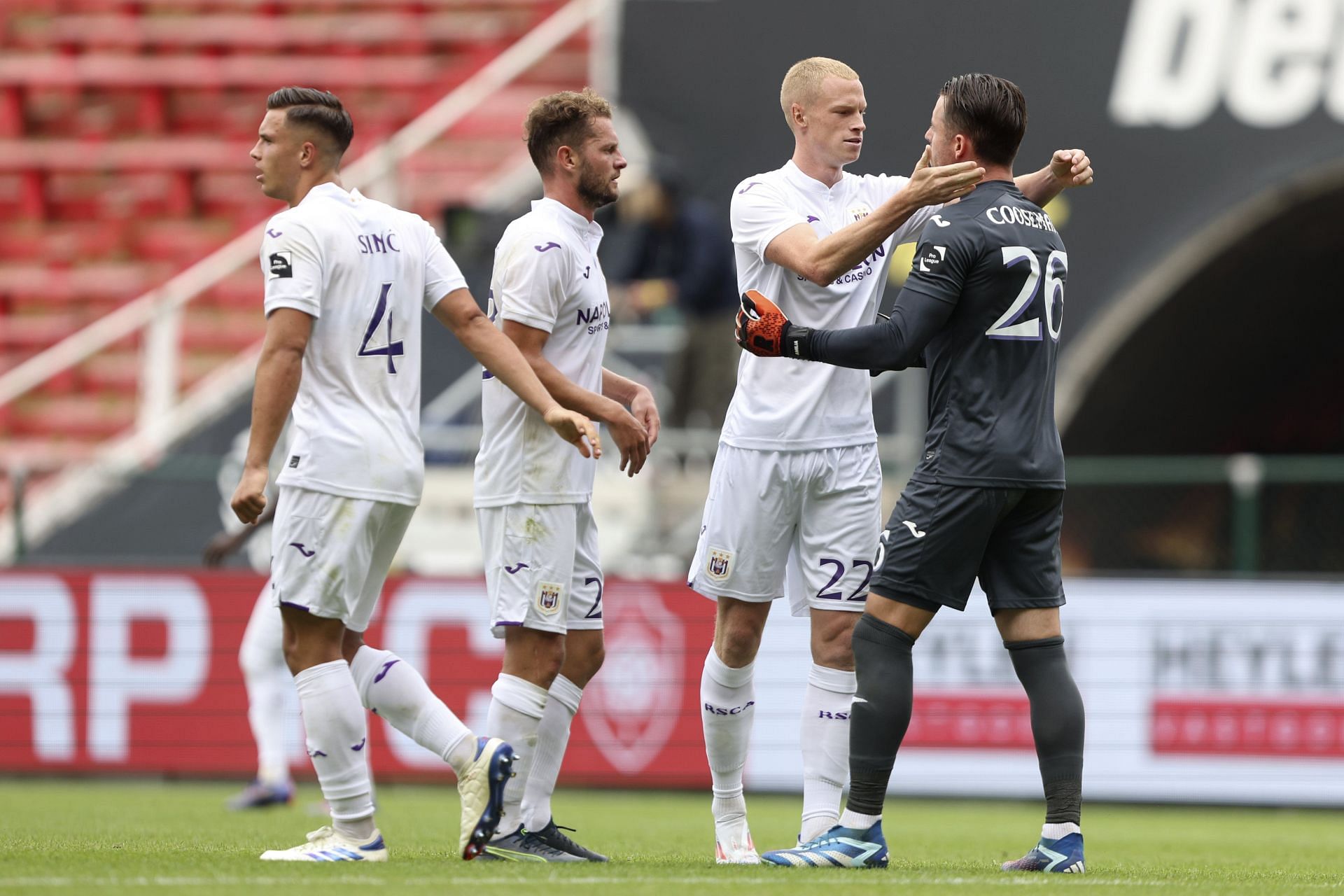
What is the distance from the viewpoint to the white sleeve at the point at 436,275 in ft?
19.0

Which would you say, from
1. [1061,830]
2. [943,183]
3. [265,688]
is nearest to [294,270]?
[943,183]

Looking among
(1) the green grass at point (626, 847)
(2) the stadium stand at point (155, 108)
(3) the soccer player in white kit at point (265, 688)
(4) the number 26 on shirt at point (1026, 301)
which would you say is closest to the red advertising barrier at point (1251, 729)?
(1) the green grass at point (626, 847)

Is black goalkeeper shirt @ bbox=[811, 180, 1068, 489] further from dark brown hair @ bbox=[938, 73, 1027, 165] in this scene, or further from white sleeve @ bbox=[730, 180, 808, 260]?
white sleeve @ bbox=[730, 180, 808, 260]

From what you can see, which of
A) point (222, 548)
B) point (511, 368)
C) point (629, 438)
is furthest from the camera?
point (222, 548)

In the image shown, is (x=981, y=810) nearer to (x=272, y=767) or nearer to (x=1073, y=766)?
(x=272, y=767)

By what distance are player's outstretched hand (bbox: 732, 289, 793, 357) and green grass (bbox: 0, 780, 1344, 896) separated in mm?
1499

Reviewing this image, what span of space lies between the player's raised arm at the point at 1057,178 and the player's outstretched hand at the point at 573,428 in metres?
1.55

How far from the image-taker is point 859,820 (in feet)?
17.8

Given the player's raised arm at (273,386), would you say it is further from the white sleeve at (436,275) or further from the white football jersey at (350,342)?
the white sleeve at (436,275)

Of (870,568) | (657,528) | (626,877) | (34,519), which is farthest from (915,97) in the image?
(626,877)

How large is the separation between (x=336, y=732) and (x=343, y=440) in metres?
0.85

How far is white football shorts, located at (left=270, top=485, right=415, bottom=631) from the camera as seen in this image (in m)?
5.40

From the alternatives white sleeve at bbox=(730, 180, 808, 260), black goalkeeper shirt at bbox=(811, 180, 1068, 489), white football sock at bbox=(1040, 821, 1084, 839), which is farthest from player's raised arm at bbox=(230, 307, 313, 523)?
white football sock at bbox=(1040, 821, 1084, 839)

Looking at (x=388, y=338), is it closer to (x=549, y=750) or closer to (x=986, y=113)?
(x=549, y=750)
